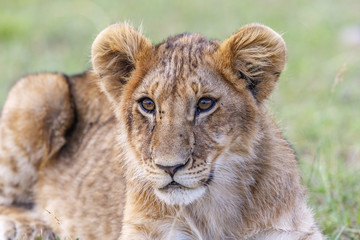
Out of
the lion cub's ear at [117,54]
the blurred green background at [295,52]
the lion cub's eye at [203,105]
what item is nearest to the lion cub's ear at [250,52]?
the lion cub's eye at [203,105]

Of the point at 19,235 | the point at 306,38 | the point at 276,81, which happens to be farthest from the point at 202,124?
the point at 306,38

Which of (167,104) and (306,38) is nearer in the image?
(167,104)

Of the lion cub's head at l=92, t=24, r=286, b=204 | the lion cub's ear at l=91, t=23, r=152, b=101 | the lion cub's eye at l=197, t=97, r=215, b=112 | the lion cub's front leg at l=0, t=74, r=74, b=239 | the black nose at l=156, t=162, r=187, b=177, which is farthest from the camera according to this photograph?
the lion cub's front leg at l=0, t=74, r=74, b=239

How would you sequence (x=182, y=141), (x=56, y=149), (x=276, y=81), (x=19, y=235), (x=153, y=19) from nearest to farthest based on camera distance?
(x=182, y=141) < (x=276, y=81) < (x=19, y=235) < (x=56, y=149) < (x=153, y=19)

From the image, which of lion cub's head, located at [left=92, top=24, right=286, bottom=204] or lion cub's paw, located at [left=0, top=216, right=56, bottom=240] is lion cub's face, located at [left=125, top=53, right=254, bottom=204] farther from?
lion cub's paw, located at [left=0, top=216, right=56, bottom=240]

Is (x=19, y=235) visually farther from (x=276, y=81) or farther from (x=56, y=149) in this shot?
(x=276, y=81)

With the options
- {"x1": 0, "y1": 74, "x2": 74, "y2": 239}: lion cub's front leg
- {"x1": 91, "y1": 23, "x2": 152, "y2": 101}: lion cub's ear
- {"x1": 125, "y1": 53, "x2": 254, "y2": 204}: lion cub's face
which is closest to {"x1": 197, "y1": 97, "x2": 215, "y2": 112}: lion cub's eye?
{"x1": 125, "y1": 53, "x2": 254, "y2": 204}: lion cub's face

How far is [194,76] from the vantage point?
170 inches

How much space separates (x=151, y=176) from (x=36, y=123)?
281 centimetres

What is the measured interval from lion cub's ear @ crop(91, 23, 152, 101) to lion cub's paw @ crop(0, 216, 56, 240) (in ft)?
6.10

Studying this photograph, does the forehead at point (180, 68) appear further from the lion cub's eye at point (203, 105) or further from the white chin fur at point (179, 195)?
the white chin fur at point (179, 195)

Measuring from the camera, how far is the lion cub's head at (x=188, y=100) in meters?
4.14

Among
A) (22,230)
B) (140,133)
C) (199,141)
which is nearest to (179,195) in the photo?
(199,141)

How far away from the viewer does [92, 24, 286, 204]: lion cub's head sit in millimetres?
4145
